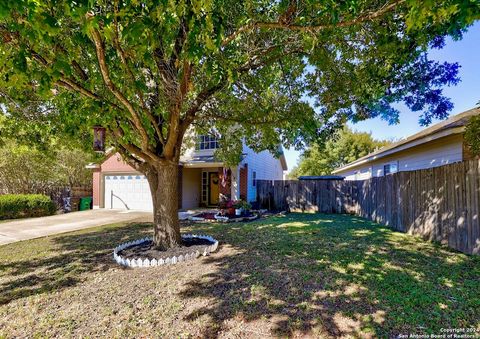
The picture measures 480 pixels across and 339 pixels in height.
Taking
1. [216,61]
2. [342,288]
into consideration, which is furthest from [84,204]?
[342,288]

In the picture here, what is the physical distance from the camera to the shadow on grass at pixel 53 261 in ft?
14.5

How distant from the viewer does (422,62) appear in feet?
22.1

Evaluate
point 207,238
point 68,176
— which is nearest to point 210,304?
point 207,238

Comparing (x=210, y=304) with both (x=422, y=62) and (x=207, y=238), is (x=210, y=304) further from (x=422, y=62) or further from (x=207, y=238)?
(x=422, y=62)

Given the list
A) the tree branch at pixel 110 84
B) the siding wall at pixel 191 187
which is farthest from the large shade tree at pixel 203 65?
the siding wall at pixel 191 187

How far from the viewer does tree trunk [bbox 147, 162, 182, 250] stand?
20.1 ft

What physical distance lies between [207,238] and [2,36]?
18.7 ft

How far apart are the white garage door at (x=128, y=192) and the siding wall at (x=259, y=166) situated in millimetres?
6076

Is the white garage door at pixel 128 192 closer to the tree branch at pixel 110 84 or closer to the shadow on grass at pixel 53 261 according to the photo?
the shadow on grass at pixel 53 261

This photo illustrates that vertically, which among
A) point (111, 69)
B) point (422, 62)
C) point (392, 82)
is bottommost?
point (111, 69)

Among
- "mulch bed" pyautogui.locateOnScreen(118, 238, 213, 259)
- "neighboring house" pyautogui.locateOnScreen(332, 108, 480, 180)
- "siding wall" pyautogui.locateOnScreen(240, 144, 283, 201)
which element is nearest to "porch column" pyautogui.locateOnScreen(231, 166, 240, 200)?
"siding wall" pyautogui.locateOnScreen(240, 144, 283, 201)

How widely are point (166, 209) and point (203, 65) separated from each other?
348 centimetres

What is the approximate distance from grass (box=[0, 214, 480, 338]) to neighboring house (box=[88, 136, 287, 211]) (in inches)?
331

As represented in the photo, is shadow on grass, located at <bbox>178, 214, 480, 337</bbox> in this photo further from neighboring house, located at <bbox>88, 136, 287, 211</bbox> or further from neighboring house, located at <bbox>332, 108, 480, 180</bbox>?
neighboring house, located at <bbox>88, 136, 287, 211</bbox>
